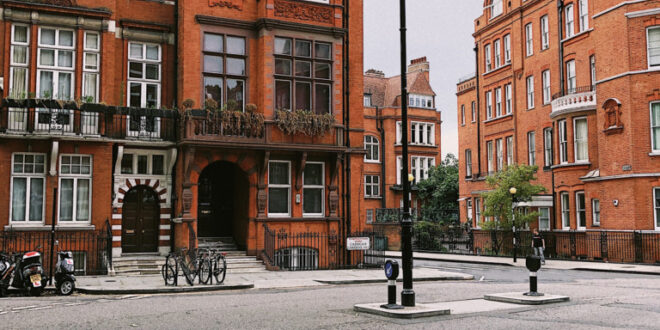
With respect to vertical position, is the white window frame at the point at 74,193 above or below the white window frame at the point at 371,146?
below

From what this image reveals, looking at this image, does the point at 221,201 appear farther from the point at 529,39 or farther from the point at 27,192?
the point at 529,39

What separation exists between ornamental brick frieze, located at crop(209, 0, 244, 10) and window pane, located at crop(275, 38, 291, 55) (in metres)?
1.89

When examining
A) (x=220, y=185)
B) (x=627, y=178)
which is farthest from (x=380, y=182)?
(x=220, y=185)

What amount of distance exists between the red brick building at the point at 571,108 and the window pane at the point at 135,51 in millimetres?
22009

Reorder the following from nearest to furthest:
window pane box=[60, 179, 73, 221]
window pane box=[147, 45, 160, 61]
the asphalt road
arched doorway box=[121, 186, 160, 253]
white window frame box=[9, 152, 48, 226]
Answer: the asphalt road < white window frame box=[9, 152, 48, 226] < window pane box=[60, 179, 73, 221] < arched doorway box=[121, 186, 160, 253] < window pane box=[147, 45, 160, 61]

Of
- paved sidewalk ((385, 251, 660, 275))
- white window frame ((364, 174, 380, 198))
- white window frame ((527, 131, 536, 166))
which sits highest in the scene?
white window frame ((527, 131, 536, 166))

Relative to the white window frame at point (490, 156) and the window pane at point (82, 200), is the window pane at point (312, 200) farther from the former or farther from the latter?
the white window frame at point (490, 156)

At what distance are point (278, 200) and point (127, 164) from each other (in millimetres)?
5771

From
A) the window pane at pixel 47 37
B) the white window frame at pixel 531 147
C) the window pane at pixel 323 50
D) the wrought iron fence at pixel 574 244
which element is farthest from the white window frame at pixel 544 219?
the window pane at pixel 47 37

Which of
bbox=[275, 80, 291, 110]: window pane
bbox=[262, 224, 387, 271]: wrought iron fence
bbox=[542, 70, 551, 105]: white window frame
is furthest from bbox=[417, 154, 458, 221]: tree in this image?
bbox=[275, 80, 291, 110]: window pane

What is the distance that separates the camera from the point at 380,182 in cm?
6053

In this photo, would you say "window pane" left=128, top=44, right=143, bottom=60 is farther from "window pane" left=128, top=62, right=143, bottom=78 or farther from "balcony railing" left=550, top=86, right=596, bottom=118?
"balcony railing" left=550, top=86, right=596, bottom=118

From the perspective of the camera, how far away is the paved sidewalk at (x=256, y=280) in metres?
17.0

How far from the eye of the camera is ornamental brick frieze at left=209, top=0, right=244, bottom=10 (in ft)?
76.7
